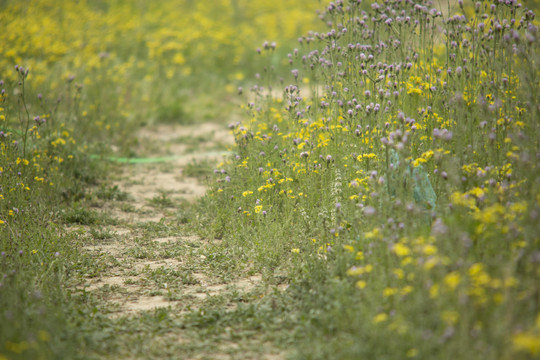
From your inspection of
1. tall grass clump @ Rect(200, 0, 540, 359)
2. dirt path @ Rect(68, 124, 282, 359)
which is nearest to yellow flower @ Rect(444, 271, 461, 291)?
tall grass clump @ Rect(200, 0, 540, 359)

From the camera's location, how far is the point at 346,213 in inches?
167

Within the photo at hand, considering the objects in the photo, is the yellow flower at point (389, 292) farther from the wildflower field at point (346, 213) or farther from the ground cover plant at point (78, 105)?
the ground cover plant at point (78, 105)

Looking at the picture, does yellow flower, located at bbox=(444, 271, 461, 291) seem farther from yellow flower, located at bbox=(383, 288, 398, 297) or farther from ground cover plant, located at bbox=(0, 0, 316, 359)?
ground cover plant, located at bbox=(0, 0, 316, 359)

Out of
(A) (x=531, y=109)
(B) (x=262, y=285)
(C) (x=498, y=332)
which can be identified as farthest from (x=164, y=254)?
(A) (x=531, y=109)

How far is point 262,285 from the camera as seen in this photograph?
3924mm

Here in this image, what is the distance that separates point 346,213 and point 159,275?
174 cm

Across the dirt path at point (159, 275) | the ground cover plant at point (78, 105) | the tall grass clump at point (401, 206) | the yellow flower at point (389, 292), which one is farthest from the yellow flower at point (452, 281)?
the ground cover plant at point (78, 105)

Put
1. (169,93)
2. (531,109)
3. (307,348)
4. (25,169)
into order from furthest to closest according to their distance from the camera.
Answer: (169,93) < (25,169) < (531,109) < (307,348)

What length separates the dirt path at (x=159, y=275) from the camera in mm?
3217

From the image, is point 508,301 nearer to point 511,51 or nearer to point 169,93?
point 511,51

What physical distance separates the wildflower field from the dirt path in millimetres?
28

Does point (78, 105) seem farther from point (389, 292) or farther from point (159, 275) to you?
point (389, 292)

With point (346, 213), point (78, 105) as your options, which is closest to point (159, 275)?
point (346, 213)

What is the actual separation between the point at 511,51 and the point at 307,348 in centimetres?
321
